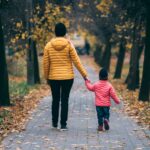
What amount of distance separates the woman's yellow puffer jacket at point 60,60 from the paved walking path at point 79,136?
125 centimetres

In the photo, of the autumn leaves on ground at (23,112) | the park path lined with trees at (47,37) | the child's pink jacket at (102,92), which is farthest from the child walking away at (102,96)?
the park path lined with trees at (47,37)

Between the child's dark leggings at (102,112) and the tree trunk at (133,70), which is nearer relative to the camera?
the child's dark leggings at (102,112)

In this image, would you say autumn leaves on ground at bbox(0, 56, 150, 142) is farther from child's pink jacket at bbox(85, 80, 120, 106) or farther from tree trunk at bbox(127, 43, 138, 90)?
tree trunk at bbox(127, 43, 138, 90)

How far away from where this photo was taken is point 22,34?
2591cm

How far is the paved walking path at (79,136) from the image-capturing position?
10555 millimetres

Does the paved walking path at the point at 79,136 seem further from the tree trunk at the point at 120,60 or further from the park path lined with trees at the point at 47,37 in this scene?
the tree trunk at the point at 120,60

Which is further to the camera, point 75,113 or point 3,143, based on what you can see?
point 75,113

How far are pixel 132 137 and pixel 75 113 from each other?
462 cm

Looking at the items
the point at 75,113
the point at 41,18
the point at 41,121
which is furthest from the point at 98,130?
the point at 41,18

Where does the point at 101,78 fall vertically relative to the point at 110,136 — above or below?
above

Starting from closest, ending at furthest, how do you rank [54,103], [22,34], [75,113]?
[54,103]
[75,113]
[22,34]

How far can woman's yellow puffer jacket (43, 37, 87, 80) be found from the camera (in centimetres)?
1224

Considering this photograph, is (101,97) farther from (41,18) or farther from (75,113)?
(41,18)

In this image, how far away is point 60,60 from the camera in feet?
40.3
